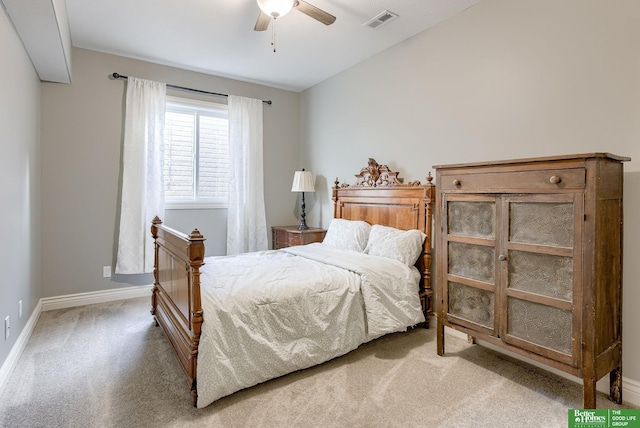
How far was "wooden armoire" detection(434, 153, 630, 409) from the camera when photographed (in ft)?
5.92

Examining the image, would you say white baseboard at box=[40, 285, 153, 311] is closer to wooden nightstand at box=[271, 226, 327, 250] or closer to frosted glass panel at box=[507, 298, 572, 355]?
wooden nightstand at box=[271, 226, 327, 250]

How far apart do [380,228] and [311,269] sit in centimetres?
99

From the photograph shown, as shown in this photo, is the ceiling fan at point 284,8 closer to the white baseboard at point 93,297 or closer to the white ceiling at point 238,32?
the white ceiling at point 238,32

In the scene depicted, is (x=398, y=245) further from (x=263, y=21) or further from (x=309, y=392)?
(x=263, y=21)

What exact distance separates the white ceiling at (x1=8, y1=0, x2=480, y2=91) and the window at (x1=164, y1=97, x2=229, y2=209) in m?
0.52

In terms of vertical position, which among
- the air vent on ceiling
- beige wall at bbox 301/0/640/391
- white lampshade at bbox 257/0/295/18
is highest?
the air vent on ceiling

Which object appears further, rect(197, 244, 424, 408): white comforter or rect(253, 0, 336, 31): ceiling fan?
rect(253, 0, 336, 31): ceiling fan

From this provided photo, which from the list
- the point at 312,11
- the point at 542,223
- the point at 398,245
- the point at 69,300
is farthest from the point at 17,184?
the point at 542,223

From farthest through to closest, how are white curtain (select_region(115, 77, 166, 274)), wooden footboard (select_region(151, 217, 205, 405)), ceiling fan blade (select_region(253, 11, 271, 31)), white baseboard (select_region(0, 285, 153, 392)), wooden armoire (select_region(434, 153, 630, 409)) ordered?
white curtain (select_region(115, 77, 166, 274)), white baseboard (select_region(0, 285, 153, 392)), ceiling fan blade (select_region(253, 11, 271, 31)), wooden footboard (select_region(151, 217, 205, 405)), wooden armoire (select_region(434, 153, 630, 409))

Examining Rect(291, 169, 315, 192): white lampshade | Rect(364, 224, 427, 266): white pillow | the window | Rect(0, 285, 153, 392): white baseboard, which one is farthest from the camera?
Rect(291, 169, 315, 192): white lampshade

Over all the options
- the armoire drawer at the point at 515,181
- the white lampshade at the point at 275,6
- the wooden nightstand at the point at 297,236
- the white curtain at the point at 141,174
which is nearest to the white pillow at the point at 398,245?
the armoire drawer at the point at 515,181

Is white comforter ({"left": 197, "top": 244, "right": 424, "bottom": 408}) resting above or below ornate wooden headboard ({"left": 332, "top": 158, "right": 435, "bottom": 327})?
below

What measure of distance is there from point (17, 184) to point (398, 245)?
3.05 metres

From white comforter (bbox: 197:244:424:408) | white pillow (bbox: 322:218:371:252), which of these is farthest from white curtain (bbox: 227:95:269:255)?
white comforter (bbox: 197:244:424:408)
